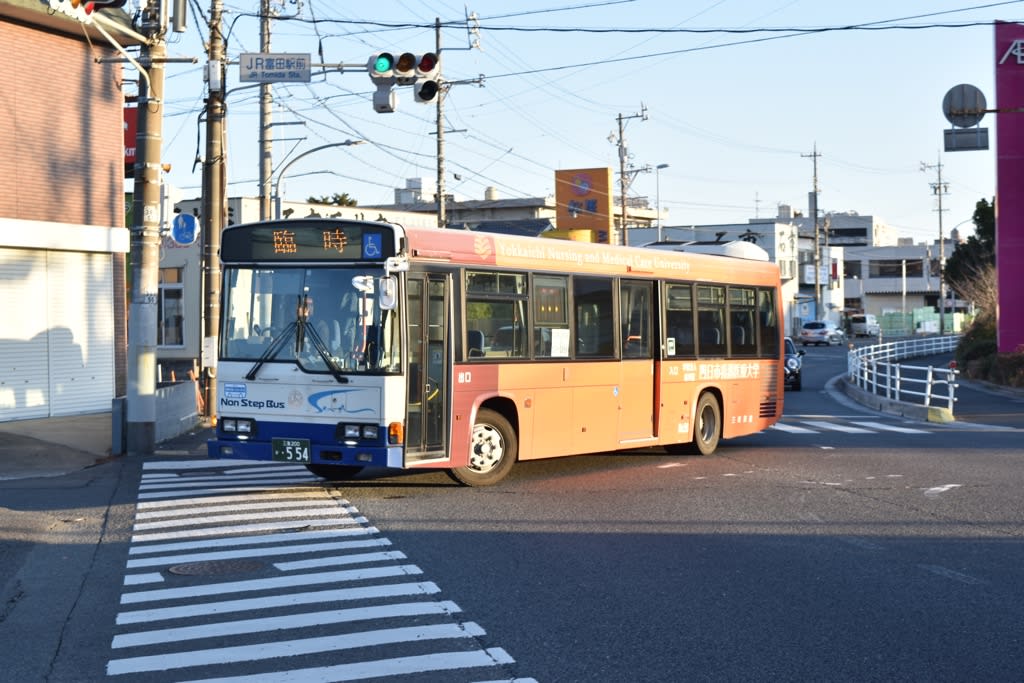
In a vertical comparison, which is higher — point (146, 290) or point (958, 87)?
point (958, 87)

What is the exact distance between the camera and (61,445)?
19.0 metres

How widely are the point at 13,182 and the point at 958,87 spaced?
19.2 m

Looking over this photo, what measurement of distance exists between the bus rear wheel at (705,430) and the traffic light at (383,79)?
643 centimetres

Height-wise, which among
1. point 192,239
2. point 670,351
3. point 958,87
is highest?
point 958,87

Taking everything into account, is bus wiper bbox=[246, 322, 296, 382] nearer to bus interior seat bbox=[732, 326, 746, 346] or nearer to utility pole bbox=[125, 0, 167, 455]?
utility pole bbox=[125, 0, 167, 455]

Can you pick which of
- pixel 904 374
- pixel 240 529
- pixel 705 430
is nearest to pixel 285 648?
pixel 240 529

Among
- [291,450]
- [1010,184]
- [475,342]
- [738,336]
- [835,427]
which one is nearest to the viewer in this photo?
[291,450]

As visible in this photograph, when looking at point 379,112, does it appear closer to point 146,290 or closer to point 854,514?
point 146,290

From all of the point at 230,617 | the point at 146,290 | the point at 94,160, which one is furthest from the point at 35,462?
the point at 230,617

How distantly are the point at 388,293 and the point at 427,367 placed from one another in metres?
1.16

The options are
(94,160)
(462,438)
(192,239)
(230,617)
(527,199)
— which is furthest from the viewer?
(527,199)

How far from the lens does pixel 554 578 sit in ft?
30.8

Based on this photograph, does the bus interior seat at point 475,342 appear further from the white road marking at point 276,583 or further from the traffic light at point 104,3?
the traffic light at point 104,3

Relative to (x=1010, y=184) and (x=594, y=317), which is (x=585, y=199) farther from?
(x=594, y=317)
